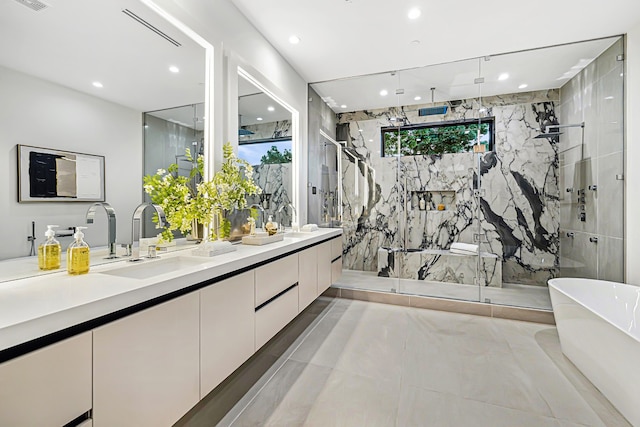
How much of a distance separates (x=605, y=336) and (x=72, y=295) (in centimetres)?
274

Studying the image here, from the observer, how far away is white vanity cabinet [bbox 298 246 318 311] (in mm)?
2605

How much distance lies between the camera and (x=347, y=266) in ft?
14.0

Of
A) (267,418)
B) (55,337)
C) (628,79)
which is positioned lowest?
(267,418)

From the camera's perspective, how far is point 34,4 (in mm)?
1301

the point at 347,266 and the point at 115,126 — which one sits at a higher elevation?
the point at 115,126

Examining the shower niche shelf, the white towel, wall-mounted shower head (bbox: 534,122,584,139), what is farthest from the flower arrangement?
wall-mounted shower head (bbox: 534,122,584,139)

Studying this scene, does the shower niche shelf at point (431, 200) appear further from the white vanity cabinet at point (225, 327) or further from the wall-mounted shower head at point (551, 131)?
the white vanity cabinet at point (225, 327)

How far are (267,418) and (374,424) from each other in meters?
0.59

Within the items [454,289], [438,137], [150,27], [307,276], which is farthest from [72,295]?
[438,137]

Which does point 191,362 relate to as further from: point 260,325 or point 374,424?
point 374,424

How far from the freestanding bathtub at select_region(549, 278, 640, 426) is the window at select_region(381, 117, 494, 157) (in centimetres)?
211

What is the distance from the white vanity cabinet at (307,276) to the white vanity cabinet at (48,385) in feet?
5.74

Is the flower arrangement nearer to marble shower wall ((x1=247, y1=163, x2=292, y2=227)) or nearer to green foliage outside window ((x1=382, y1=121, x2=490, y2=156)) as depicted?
marble shower wall ((x1=247, y1=163, x2=292, y2=227))

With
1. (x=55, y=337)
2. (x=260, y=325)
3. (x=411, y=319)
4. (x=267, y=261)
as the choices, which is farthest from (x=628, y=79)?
(x=55, y=337)
